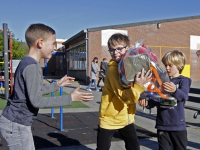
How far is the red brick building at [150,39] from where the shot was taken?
18.4 m

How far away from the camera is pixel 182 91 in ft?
9.23

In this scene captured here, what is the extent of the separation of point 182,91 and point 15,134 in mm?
1900

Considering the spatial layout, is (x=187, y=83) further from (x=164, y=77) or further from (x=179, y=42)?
(x=179, y=42)

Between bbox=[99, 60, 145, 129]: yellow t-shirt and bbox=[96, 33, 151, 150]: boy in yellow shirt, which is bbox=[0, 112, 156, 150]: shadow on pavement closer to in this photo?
bbox=[96, 33, 151, 150]: boy in yellow shirt

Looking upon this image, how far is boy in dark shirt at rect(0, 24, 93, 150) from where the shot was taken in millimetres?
2049

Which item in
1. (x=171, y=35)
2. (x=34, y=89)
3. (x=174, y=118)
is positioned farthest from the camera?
(x=171, y=35)

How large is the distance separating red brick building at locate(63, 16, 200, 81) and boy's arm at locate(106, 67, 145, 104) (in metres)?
15.7

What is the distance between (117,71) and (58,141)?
8.96 ft

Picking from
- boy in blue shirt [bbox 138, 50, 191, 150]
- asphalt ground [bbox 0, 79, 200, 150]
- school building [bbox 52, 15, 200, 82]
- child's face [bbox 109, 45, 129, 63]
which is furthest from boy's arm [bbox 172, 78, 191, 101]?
school building [bbox 52, 15, 200, 82]

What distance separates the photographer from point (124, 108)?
273 centimetres

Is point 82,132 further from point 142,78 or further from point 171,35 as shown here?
point 171,35

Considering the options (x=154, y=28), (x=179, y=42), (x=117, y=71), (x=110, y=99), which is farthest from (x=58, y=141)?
(x=179, y=42)

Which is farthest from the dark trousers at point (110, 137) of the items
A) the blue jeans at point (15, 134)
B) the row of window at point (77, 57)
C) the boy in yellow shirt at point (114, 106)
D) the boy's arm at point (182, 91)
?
the row of window at point (77, 57)

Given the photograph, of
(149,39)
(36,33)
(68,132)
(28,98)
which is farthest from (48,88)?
(149,39)
